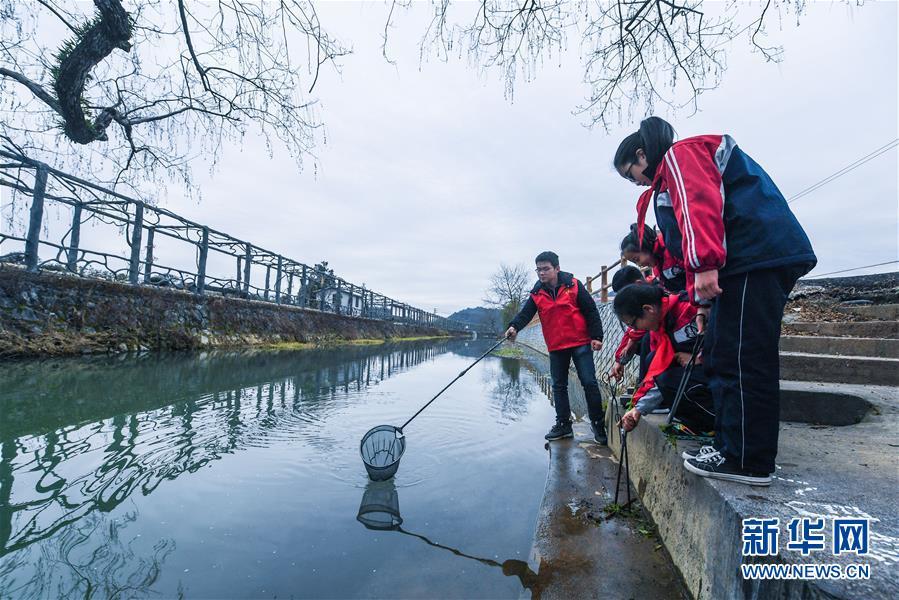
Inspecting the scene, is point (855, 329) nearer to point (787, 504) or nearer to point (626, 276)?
point (626, 276)

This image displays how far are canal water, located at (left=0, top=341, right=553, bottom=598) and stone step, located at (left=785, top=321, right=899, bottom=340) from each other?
353 centimetres

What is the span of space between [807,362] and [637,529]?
267cm

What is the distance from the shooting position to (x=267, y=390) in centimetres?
491

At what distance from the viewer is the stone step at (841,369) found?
3.07 metres

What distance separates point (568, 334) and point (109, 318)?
825 cm

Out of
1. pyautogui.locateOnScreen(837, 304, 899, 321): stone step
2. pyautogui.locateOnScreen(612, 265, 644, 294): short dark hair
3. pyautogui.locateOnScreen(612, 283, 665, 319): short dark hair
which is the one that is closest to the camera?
pyautogui.locateOnScreen(612, 283, 665, 319): short dark hair

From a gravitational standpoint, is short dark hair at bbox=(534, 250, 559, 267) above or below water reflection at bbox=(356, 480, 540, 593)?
above

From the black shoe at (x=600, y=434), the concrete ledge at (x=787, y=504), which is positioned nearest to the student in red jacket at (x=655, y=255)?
the concrete ledge at (x=787, y=504)

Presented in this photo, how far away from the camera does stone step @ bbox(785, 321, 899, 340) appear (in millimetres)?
4070

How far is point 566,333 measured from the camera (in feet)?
11.7

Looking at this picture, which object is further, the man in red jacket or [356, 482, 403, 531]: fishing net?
the man in red jacket

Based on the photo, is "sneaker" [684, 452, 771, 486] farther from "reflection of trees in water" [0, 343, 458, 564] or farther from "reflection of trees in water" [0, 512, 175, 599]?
"reflection of trees in water" [0, 343, 458, 564]

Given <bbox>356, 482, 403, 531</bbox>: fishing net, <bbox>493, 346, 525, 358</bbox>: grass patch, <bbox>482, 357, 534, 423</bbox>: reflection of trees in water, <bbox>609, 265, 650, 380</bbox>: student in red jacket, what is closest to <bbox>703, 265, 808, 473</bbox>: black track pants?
<bbox>609, 265, 650, 380</bbox>: student in red jacket

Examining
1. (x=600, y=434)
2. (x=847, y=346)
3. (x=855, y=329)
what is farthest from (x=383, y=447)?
Answer: (x=855, y=329)
